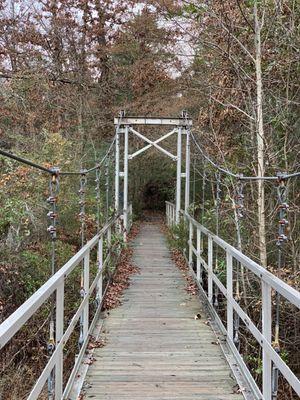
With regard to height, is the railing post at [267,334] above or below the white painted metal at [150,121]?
below

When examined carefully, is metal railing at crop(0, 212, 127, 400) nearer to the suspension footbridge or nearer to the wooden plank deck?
the suspension footbridge

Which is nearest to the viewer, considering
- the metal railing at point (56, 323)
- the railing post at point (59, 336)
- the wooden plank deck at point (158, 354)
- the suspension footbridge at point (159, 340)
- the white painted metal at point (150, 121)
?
the metal railing at point (56, 323)

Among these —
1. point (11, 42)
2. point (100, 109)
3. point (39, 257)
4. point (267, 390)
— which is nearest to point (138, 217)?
point (100, 109)

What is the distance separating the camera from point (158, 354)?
395cm

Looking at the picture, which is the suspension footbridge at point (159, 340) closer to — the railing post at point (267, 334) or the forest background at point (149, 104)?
the railing post at point (267, 334)

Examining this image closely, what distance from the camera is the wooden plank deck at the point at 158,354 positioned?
3156 millimetres

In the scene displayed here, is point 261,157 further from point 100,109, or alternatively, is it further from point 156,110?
point 100,109

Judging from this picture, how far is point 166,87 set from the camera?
14.9 m

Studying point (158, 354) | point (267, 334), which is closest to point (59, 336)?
point (267, 334)

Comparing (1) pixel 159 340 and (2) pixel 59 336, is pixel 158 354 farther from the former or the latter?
(2) pixel 59 336

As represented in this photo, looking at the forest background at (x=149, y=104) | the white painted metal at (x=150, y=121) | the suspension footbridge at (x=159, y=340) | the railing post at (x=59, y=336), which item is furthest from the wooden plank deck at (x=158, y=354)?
the white painted metal at (x=150, y=121)

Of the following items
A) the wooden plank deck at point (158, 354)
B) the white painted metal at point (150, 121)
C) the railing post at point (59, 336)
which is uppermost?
the white painted metal at point (150, 121)

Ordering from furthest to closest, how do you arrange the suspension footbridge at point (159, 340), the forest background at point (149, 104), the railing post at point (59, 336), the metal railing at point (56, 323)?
the forest background at point (149, 104)
the railing post at point (59, 336)
the suspension footbridge at point (159, 340)
the metal railing at point (56, 323)

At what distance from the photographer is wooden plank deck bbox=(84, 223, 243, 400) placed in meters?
3.16
